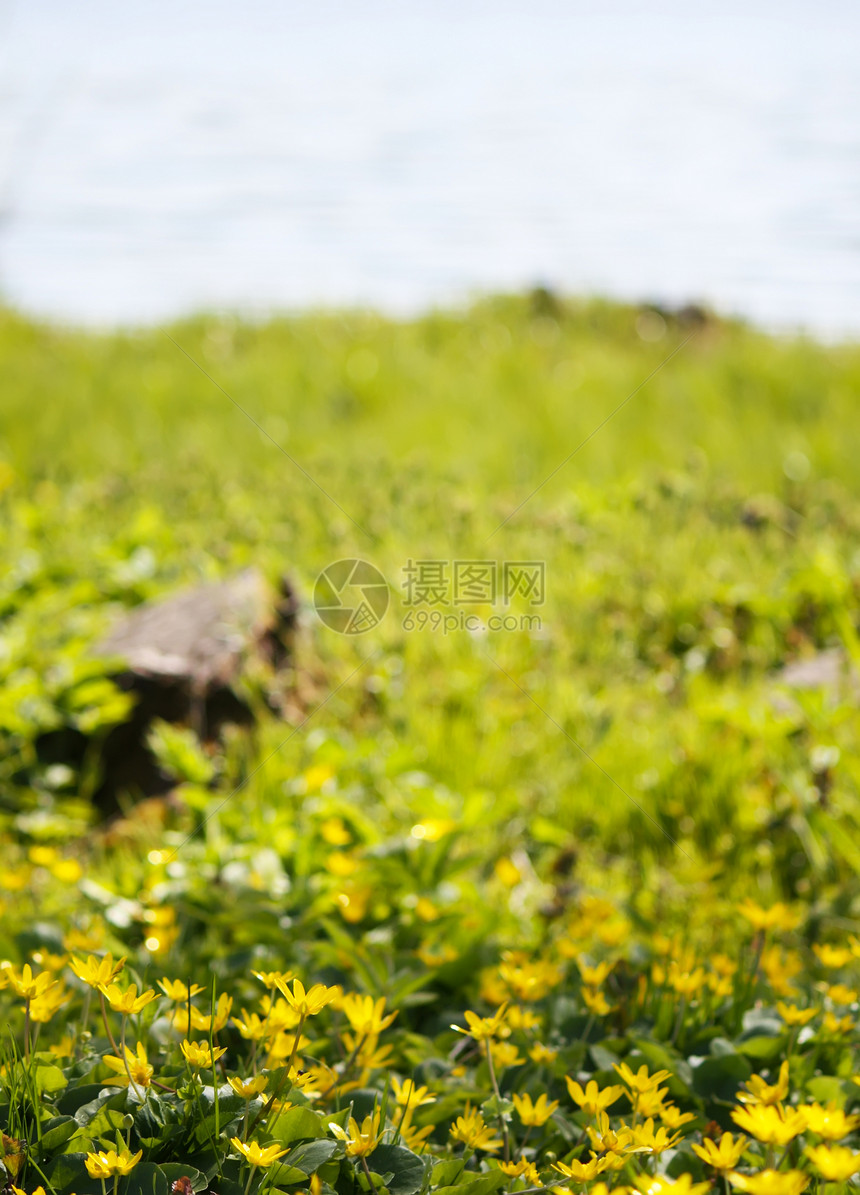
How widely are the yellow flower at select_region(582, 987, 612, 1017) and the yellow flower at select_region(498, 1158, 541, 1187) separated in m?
0.35

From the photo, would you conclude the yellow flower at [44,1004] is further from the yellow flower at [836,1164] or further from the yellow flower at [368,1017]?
the yellow flower at [836,1164]

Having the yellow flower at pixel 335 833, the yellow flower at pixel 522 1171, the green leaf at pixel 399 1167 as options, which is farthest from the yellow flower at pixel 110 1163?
the yellow flower at pixel 335 833

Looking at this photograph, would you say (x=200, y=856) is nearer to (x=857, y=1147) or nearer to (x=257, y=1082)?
Result: (x=257, y=1082)

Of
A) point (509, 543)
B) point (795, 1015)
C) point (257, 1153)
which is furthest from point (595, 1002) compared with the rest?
point (509, 543)

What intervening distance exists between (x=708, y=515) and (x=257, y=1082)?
3442mm

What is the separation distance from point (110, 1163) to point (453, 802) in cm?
128

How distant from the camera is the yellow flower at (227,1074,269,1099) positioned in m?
1.12

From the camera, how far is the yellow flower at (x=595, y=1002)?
59.2 inches

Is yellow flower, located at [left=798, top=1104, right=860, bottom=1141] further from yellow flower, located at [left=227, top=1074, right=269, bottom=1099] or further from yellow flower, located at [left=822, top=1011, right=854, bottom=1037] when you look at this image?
yellow flower, located at [left=227, top=1074, right=269, bottom=1099]

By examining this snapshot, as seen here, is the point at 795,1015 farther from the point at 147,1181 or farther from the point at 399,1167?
the point at 147,1181

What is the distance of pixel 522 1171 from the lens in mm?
1146

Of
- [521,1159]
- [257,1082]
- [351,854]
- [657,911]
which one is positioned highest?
[257,1082]

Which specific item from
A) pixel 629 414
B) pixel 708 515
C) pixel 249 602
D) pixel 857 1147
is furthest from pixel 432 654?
pixel 629 414

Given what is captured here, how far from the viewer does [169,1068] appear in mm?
1238
